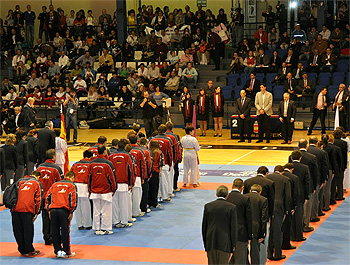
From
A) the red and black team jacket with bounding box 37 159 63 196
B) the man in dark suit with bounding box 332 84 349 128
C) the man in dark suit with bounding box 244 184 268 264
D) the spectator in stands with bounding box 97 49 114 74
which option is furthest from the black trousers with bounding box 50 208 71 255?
the spectator in stands with bounding box 97 49 114 74

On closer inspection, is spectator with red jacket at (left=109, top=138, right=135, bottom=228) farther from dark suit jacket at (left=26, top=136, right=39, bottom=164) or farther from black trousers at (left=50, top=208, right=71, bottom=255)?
dark suit jacket at (left=26, top=136, right=39, bottom=164)

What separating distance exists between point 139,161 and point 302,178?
143 inches

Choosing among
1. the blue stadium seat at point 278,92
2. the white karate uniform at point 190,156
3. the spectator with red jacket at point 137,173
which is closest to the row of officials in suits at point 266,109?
the blue stadium seat at point 278,92

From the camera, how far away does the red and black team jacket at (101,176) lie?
12297mm

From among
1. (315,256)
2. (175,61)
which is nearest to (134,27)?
(175,61)

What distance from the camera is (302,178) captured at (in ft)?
38.8

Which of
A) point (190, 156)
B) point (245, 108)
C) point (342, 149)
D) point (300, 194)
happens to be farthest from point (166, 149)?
point (245, 108)

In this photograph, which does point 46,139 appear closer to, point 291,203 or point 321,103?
point 291,203

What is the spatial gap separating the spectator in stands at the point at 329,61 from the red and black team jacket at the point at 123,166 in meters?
16.7

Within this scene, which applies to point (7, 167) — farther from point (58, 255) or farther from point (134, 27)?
point (134, 27)

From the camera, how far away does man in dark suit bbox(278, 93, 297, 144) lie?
22.6m

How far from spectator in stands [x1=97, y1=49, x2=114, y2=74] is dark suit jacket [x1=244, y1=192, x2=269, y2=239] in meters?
22.7

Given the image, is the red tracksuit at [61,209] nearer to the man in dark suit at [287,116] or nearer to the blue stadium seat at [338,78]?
the man in dark suit at [287,116]

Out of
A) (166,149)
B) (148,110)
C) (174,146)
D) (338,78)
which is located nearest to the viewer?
(166,149)
